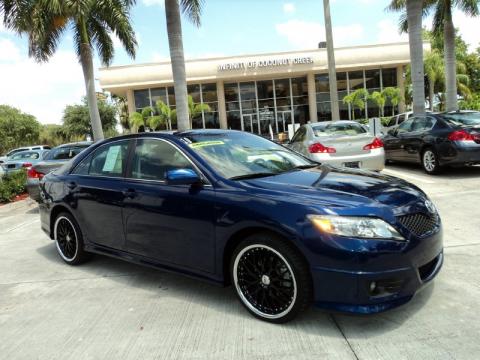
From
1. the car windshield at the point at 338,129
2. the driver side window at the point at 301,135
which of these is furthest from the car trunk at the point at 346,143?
the driver side window at the point at 301,135

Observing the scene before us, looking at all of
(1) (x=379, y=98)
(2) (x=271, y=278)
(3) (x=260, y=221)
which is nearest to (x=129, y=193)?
(3) (x=260, y=221)

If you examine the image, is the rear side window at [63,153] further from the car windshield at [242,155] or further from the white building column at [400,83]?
the white building column at [400,83]

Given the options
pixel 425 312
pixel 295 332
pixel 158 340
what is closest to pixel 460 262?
pixel 425 312

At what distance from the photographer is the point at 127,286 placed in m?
4.52

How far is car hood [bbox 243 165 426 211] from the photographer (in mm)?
3217

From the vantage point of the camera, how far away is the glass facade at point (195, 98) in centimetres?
3111

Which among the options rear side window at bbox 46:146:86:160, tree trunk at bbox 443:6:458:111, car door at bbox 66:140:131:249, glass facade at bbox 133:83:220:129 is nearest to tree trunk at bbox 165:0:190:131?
rear side window at bbox 46:146:86:160

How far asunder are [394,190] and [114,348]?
8.23 feet

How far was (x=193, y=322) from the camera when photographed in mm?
3580

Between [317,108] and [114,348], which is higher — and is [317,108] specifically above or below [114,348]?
above

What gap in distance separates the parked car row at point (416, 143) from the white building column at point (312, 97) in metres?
21.3

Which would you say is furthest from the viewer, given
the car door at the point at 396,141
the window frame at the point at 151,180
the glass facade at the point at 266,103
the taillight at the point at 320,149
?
the glass facade at the point at 266,103

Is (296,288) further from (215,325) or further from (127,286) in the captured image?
(127,286)

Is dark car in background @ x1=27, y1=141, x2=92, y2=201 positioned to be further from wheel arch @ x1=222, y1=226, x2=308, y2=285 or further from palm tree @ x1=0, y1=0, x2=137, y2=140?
wheel arch @ x1=222, y1=226, x2=308, y2=285
